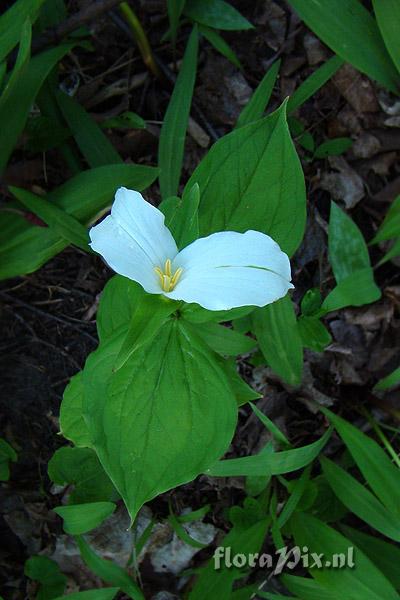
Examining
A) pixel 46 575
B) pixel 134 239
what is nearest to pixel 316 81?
pixel 134 239

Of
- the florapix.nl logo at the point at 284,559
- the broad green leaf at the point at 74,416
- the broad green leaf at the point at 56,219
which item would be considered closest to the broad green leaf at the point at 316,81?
the broad green leaf at the point at 56,219

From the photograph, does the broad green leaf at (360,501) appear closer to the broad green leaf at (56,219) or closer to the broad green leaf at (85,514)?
the broad green leaf at (85,514)

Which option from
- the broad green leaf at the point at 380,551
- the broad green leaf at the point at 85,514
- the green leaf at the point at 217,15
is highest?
the green leaf at the point at 217,15

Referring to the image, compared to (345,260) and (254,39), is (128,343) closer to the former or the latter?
(345,260)

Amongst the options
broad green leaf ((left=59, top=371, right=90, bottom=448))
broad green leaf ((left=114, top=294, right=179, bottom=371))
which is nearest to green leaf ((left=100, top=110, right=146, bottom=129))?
broad green leaf ((left=59, top=371, right=90, bottom=448))

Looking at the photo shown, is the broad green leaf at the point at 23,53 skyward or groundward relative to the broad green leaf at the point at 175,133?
skyward

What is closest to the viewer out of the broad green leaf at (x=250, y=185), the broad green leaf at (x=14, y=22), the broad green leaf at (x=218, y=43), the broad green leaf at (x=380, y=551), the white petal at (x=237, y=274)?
the white petal at (x=237, y=274)

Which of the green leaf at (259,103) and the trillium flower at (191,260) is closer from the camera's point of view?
the trillium flower at (191,260)

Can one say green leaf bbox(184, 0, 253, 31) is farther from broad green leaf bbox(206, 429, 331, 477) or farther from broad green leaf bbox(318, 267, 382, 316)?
broad green leaf bbox(206, 429, 331, 477)

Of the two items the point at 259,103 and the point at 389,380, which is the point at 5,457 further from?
the point at 259,103
